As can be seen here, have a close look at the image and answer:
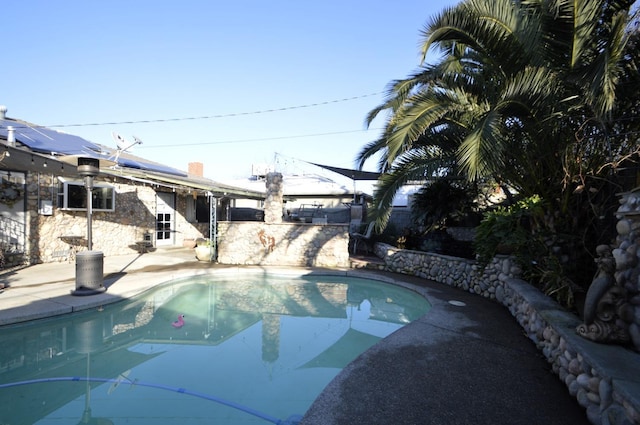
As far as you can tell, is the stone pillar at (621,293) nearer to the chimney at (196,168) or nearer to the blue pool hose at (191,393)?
the blue pool hose at (191,393)

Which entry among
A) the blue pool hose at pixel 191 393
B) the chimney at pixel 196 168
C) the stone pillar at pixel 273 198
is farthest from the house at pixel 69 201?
the chimney at pixel 196 168

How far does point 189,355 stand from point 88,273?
3525 millimetres

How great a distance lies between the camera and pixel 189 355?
5125 millimetres

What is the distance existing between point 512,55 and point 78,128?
15.4 metres

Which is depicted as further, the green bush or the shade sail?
the shade sail

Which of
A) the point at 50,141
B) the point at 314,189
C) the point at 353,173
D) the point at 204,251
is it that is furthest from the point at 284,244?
the point at 50,141

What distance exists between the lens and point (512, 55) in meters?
5.36

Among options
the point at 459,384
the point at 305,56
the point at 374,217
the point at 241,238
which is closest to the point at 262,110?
the point at 305,56

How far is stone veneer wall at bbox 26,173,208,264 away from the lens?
33.4ft

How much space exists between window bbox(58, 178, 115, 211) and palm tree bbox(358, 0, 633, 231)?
10.6 meters

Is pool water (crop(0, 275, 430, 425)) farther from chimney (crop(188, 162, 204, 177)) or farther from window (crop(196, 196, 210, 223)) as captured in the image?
chimney (crop(188, 162, 204, 177))

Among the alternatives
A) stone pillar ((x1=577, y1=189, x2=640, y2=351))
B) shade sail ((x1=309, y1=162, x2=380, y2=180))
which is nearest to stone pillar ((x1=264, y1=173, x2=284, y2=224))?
shade sail ((x1=309, y1=162, x2=380, y2=180))

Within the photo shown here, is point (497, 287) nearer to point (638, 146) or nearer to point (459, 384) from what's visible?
point (638, 146)

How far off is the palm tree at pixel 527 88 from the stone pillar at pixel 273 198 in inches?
211
